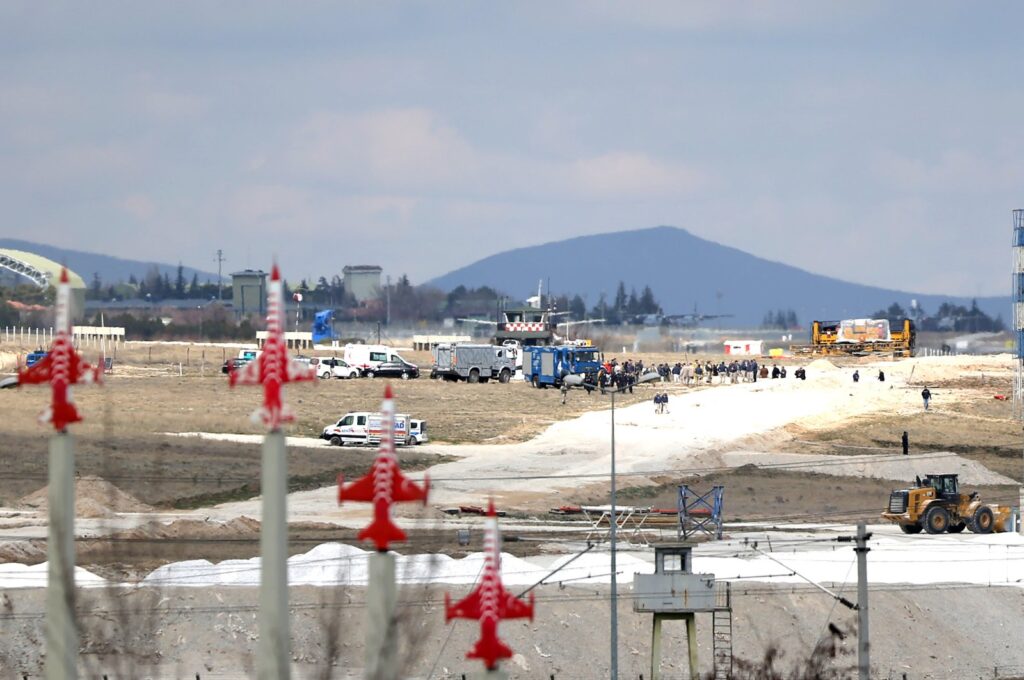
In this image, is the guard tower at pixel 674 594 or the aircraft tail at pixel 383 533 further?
the guard tower at pixel 674 594

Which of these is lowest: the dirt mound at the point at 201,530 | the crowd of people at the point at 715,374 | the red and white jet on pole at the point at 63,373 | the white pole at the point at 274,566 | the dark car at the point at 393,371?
the dirt mound at the point at 201,530

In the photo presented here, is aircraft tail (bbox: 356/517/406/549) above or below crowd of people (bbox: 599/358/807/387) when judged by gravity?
above

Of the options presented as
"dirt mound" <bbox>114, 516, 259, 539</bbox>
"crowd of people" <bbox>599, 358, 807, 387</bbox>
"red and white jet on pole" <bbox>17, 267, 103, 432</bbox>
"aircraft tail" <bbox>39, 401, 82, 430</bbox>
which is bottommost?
"dirt mound" <bbox>114, 516, 259, 539</bbox>

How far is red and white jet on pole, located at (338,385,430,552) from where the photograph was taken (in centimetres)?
1285

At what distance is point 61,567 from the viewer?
45.5ft

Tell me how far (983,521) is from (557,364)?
184 ft

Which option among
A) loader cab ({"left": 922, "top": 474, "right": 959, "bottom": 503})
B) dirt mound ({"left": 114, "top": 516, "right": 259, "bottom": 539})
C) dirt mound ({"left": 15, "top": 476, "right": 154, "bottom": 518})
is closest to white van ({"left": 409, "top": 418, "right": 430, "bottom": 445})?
dirt mound ({"left": 15, "top": 476, "right": 154, "bottom": 518})

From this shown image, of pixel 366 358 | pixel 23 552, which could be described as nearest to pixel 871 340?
pixel 366 358

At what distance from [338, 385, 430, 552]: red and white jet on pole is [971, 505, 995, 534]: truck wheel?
47185mm

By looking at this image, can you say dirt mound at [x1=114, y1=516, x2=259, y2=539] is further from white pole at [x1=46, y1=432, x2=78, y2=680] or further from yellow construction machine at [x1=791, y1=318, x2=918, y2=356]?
yellow construction machine at [x1=791, y1=318, x2=918, y2=356]

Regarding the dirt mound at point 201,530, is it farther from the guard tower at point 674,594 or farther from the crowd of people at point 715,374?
the crowd of people at point 715,374

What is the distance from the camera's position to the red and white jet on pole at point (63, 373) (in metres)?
14.4

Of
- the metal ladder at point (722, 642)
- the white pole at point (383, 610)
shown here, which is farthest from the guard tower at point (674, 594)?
the white pole at point (383, 610)

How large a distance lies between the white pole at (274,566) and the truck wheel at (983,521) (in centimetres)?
4752
